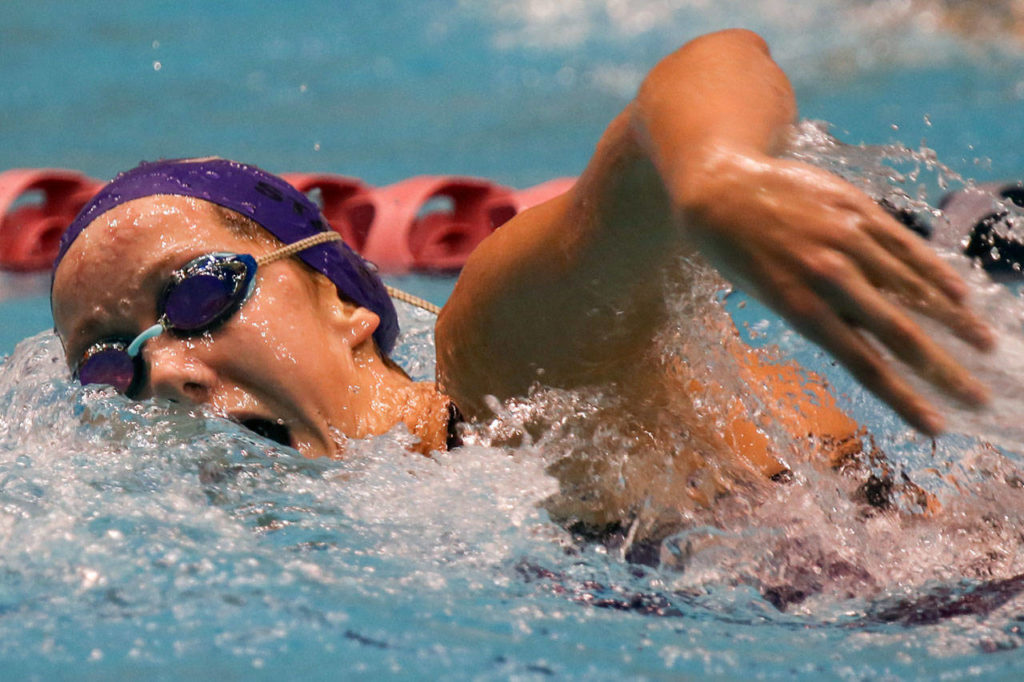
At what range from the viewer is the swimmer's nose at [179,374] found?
145 centimetres

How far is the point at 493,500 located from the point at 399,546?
0.15 metres

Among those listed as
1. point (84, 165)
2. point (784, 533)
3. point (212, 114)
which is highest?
point (212, 114)

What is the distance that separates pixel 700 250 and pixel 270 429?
0.78 meters

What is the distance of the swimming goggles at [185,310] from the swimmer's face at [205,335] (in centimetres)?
1

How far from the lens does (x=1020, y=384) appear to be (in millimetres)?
833

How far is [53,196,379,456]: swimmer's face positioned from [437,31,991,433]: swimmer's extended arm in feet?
0.56

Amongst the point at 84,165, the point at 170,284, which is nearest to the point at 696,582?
the point at 170,284

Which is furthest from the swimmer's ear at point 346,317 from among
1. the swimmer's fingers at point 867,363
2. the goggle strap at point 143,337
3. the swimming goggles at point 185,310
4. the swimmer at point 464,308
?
the swimmer's fingers at point 867,363

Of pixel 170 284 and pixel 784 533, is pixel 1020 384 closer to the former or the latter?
pixel 784 533

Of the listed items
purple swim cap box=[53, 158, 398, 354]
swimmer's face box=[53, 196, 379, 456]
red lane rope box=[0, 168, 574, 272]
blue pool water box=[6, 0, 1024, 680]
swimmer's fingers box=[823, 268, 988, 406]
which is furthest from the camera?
red lane rope box=[0, 168, 574, 272]

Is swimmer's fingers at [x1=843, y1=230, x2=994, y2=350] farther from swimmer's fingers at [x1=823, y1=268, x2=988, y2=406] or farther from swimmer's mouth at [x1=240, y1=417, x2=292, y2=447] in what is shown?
swimmer's mouth at [x1=240, y1=417, x2=292, y2=447]

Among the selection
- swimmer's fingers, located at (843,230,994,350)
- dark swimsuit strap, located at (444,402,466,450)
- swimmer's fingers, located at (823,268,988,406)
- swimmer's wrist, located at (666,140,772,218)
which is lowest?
dark swimsuit strap, located at (444,402,466,450)

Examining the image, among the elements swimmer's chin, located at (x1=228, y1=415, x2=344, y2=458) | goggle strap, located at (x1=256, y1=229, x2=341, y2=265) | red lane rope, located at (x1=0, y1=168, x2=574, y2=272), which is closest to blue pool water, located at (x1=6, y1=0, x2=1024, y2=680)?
swimmer's chin, located at (x1=228, y1=415, x2=344, y2=458)

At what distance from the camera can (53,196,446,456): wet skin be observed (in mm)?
1443
